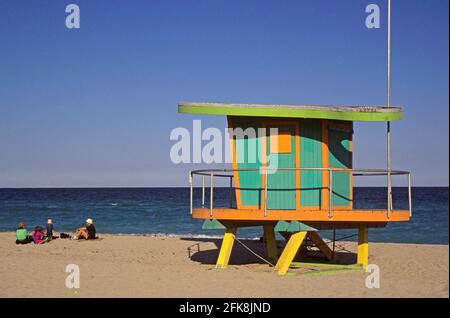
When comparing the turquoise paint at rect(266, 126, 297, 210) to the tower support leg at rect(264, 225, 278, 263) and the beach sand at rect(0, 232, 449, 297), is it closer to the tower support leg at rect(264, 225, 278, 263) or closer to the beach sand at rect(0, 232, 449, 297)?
the beach sand at rect(0, 232, 449, 297)

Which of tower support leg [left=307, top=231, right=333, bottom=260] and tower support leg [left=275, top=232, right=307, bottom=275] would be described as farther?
tower support leg [left=307, top=231, right=333, bottom=260]

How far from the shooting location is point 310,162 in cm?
Answer: 1806

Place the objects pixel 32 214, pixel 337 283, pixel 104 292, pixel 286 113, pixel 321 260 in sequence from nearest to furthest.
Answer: pixel 104 292, pixel 337 283, pixel 286 113, pixel 321 260, pixel 32 214

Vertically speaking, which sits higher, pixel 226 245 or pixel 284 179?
pixel 284 179

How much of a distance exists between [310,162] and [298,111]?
1387 millimetres

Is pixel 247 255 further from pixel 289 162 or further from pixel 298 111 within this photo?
pixel 298 111

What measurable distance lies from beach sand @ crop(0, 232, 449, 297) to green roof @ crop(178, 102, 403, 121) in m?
4.01

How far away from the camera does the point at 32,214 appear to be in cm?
7394

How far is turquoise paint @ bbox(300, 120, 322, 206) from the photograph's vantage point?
59.2 feet
